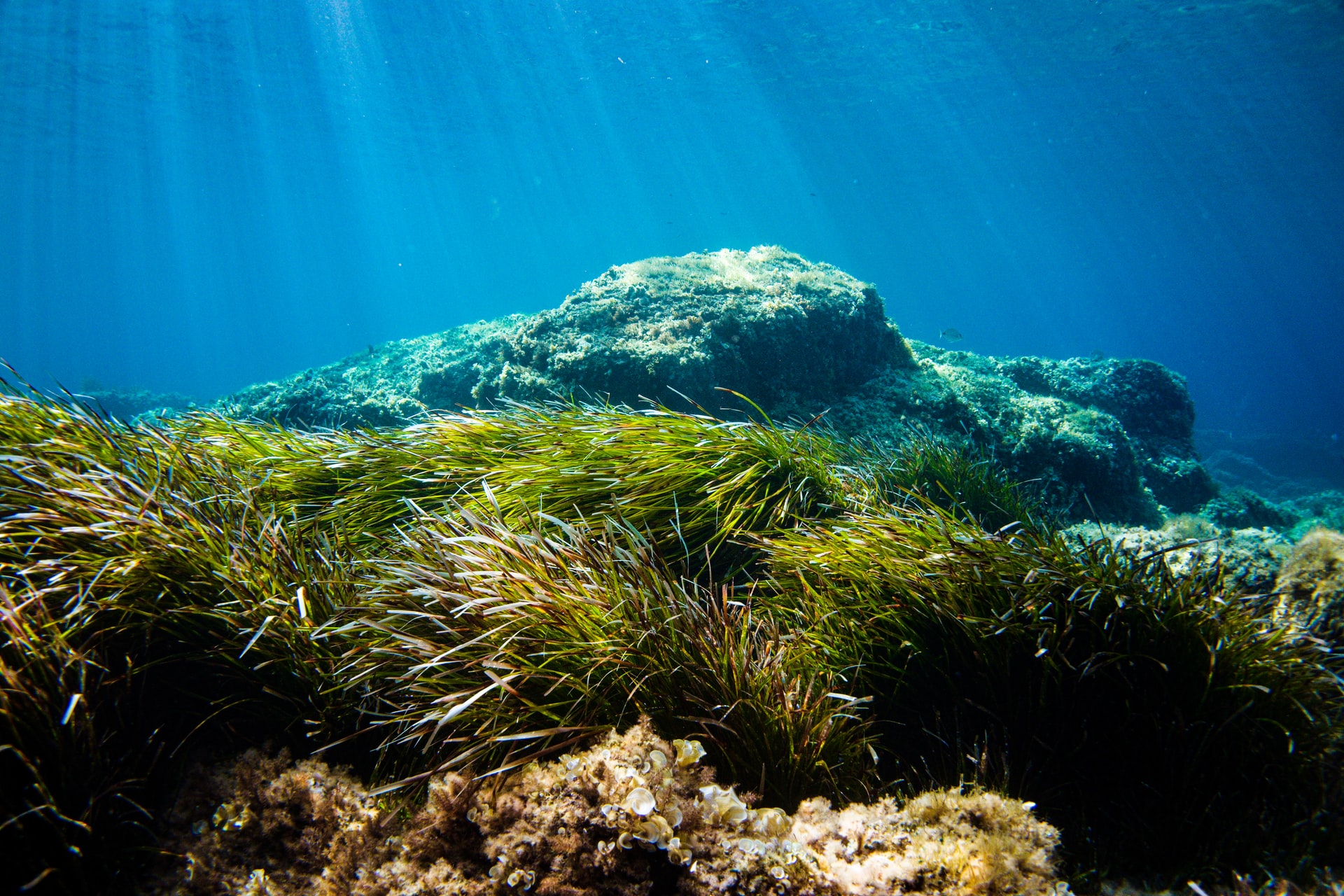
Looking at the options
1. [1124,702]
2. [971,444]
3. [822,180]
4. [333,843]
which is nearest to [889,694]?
[1124,702]

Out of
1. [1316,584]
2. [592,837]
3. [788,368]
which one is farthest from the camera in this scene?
[788,368]

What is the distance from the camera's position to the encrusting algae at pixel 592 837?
1474 mm

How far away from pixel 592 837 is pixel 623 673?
1.82ft

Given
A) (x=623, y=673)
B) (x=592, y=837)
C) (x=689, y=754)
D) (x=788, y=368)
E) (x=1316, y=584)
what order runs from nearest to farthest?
(x=592, y=837)
(x=689, y=754)
(x=623, y=673)
(x=1316, y=584)
(x=788, y=368)

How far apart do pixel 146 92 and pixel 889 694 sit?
180 feet

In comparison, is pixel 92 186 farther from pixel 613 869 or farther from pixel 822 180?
pixel 613 869

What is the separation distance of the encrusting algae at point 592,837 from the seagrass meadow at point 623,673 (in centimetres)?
12

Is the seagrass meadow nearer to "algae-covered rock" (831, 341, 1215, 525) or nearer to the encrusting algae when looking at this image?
the encrusting algae

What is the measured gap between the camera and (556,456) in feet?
11.1

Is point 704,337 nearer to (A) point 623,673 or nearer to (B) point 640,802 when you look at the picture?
(A) point 623,673

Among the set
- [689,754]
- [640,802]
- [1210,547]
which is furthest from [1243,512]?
[640,802]

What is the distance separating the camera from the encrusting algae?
1.47 metres

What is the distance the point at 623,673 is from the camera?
6.58 ft

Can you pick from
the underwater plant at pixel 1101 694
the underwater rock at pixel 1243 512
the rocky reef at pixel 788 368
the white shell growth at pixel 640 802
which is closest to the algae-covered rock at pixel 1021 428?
the rocky reef at pixel 788 368
